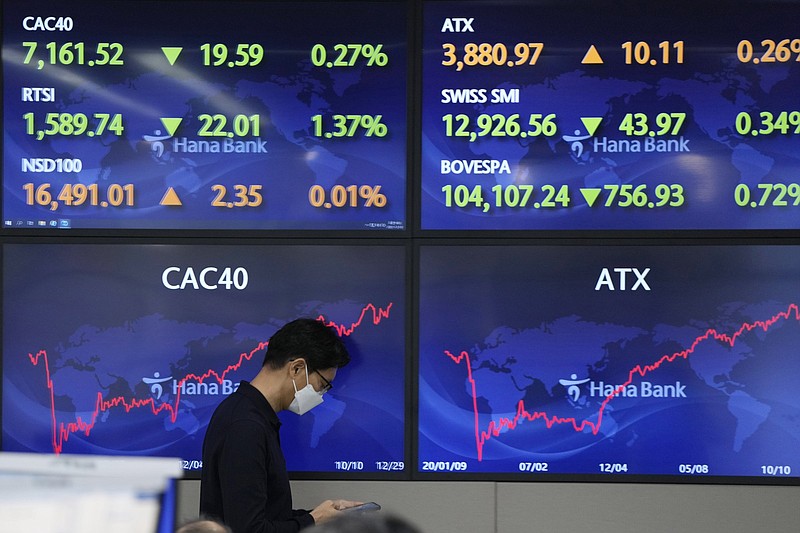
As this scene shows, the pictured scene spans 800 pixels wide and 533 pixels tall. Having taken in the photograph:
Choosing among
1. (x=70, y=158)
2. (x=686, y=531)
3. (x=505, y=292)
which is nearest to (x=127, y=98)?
(x=70, y=158)

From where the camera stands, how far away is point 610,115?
115 inches

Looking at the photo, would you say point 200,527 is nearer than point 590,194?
Yes

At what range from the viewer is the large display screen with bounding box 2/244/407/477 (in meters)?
2.93

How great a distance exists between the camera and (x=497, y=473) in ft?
9.48

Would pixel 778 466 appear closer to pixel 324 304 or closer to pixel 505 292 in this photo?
pixel 505 292

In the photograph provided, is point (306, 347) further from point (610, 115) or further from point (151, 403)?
point (610, 115)

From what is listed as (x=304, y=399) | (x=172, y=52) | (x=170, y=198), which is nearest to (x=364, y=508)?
(x=304, y=399)

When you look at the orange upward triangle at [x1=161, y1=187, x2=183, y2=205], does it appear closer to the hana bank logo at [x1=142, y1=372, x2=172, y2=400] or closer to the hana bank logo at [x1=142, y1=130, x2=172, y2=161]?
the hana bank logo at [x1=142, y1=130, x2=172, y2=161]

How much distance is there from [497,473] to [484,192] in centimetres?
94

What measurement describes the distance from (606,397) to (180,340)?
4.74 ft

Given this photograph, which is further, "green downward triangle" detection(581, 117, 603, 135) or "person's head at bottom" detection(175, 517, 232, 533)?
"green downward triangle" detection(581, 117, 603, 135)

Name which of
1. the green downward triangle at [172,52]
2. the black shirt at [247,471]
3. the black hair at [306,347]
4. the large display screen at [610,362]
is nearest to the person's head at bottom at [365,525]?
the black shirt at [247,471]

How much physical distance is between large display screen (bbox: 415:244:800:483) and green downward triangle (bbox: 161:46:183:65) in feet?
3.60

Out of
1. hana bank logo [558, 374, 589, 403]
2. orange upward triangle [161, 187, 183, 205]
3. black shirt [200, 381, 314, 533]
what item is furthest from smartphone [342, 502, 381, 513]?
orange upward triangle [161, 187, 183, 205]
